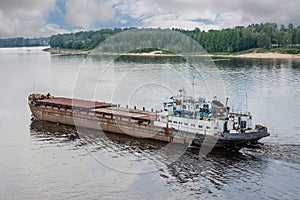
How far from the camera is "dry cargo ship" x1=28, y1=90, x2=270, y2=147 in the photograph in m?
45.4

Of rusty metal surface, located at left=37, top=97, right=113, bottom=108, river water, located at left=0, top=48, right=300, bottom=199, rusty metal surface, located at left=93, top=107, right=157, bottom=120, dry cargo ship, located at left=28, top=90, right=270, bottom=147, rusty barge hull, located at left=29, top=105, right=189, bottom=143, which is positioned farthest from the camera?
rusty metal surface, located at left=37, top=97, right=113, bottom=108

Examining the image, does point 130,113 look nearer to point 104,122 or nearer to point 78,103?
point 104,122

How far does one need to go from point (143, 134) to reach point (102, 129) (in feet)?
23.8

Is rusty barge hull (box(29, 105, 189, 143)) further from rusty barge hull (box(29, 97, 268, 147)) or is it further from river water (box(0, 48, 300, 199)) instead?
river water (box(0, 48, 300, 199))

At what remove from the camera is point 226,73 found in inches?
4660

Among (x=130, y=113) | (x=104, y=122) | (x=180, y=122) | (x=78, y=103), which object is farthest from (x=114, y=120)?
(x=78, y=103)

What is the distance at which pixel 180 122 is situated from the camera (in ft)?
160

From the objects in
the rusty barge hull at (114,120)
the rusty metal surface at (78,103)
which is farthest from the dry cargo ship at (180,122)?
the rusty metal surface at (78,103)

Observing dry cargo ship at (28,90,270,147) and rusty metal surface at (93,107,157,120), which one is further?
rusty metal surface at (93,107,157,120)

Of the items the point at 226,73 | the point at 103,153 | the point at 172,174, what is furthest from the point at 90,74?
the point at 172,174

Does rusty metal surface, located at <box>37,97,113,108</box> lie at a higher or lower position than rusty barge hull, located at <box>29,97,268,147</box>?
higher

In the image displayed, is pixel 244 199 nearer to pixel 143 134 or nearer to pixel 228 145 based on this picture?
pixel 228 145

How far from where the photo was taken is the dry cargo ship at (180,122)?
45.4 m

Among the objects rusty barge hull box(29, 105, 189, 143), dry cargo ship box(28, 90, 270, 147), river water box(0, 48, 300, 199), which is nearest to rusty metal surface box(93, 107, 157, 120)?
dry cargo ship box(28, 90, 270, 147)
